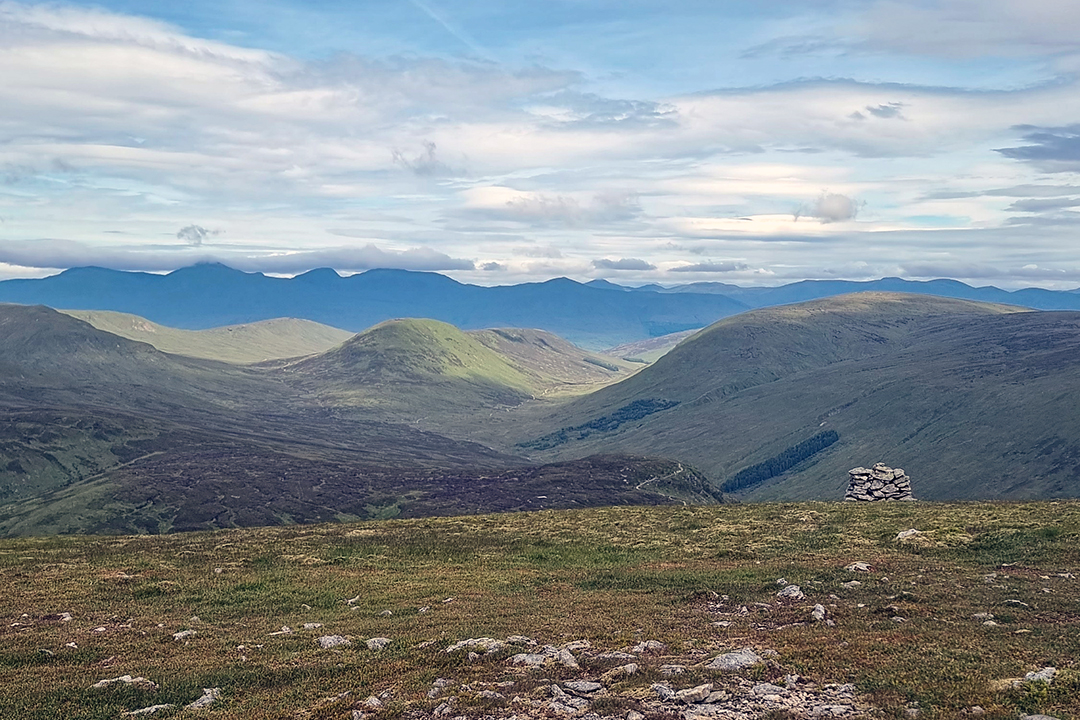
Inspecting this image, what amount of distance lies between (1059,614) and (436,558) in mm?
31409

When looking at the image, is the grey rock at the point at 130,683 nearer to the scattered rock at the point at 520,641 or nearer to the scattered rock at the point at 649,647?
the scattered rock at the point at 520,641

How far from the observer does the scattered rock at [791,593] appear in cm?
3225

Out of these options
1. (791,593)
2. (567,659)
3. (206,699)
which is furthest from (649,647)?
(206,699)

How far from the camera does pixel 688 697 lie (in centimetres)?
1977

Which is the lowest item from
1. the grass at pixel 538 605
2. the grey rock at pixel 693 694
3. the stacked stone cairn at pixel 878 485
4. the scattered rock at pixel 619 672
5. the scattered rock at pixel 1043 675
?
the stacked stone cairn at pixel 878 485

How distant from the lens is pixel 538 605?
110ft

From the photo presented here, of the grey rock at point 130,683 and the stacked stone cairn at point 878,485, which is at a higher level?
the grey rock at point 130,683

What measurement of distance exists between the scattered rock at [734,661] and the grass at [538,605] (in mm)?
639

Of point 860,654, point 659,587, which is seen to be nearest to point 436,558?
point 659,587

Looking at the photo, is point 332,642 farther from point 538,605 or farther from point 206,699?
point 538,605

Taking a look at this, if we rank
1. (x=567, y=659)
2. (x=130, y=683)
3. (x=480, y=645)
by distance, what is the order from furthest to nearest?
1. (x=480, y=645)
2. (x=567, y=659)
3. (x=130, y=683)

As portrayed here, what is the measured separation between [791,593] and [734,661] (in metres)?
11.5

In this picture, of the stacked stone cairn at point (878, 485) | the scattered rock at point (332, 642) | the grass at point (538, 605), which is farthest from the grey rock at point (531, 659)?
the stacked stone cairn at point (878, 485)

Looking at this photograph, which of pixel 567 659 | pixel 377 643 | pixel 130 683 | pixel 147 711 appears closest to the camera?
pixel 147 711
